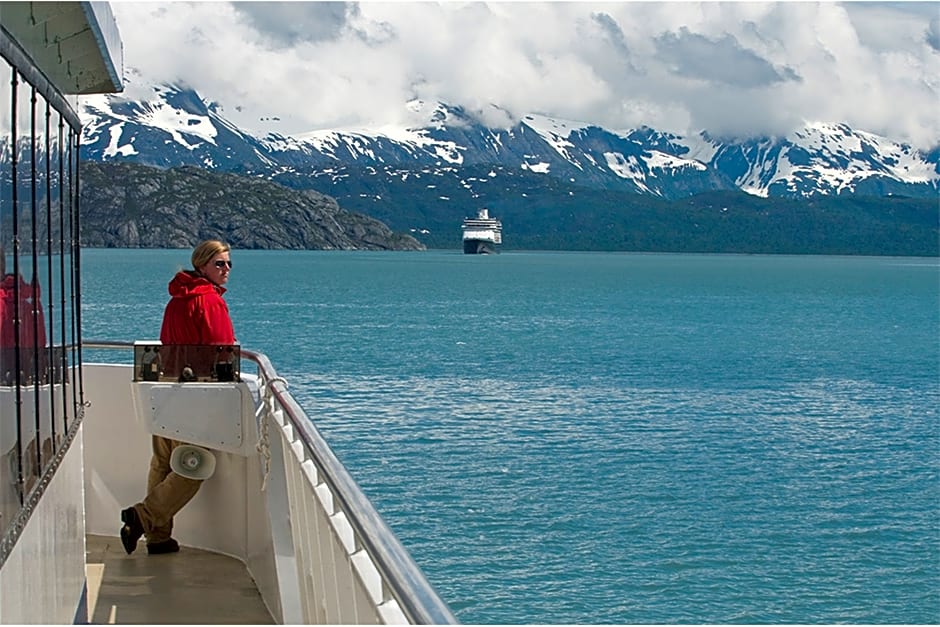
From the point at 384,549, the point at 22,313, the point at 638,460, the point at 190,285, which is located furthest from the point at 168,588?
the point at 638,460

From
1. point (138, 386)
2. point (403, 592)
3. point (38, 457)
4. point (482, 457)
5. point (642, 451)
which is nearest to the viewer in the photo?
point (403, 592)

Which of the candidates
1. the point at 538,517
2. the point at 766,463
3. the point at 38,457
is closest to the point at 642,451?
the point at 766,463

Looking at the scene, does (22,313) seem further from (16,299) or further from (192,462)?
(192,462)

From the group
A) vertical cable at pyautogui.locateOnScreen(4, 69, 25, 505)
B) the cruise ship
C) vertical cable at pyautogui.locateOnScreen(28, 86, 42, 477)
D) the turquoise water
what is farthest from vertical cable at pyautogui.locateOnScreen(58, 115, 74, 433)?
the turquoise water

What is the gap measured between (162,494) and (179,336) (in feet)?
3.21

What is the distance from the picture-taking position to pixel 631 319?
87.5m

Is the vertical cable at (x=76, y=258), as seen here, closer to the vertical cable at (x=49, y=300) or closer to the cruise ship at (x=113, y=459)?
the cruise ship at (x=113, y=459)

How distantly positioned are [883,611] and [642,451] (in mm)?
11763

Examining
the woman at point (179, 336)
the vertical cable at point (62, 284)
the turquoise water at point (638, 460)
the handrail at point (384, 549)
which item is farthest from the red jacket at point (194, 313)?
the turquoise water at point (638, 460)

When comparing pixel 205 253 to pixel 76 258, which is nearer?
pixel 76 258

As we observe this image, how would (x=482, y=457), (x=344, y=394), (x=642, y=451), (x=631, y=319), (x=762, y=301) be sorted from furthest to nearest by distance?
(x=762, y=301) → (x=631, y=319) → (x=344, y=394) → (x=642, y=451) → (x=482, y=457)

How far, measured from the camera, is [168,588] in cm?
738

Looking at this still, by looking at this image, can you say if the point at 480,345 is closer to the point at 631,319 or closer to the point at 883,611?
the point at 631,319

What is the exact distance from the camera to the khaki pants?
26.2 feet
